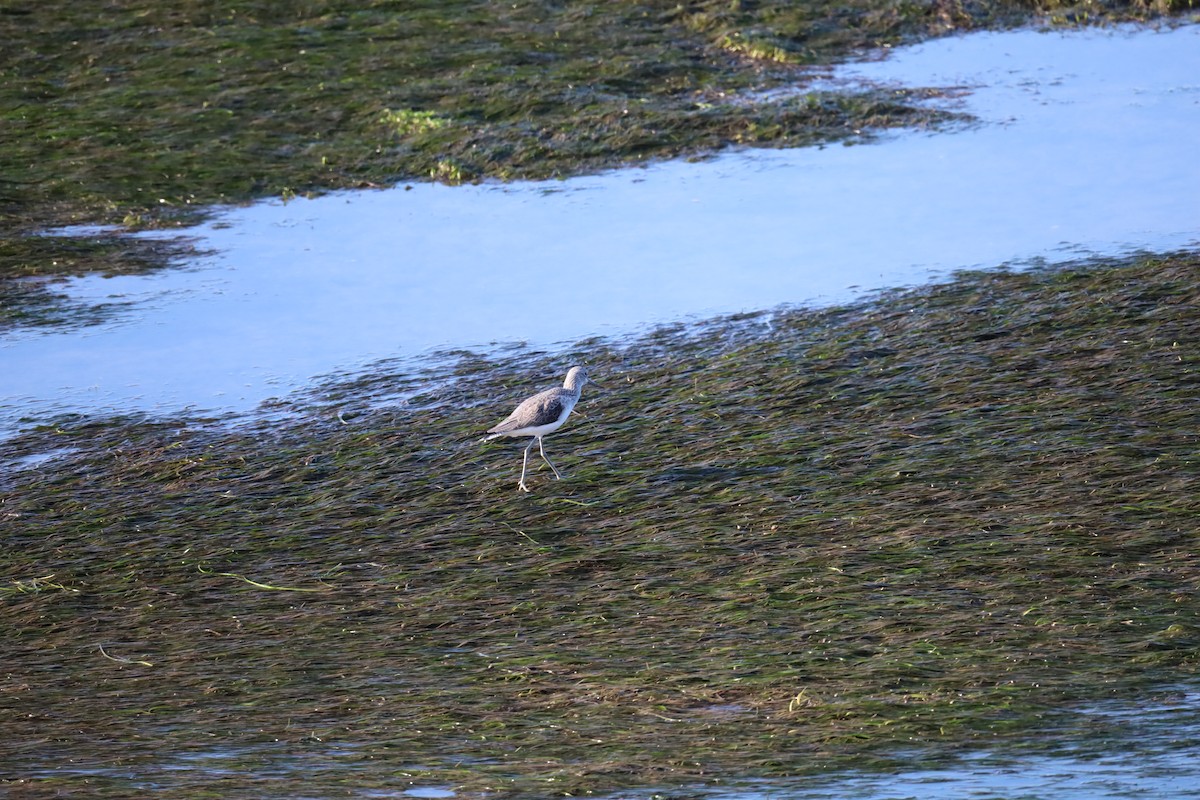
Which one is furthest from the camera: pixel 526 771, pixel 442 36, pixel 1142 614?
pixel 442 36

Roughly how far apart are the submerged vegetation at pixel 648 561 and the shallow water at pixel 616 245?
2.17 feet

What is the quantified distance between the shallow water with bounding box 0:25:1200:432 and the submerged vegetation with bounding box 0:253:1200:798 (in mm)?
661

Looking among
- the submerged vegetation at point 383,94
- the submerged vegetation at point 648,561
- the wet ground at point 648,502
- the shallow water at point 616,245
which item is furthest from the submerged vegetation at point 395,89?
the submerged vegetation at point 648,561

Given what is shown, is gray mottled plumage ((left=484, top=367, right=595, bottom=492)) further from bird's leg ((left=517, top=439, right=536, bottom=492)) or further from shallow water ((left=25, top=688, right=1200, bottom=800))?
shallow water ((left=25, top=688, right=1200, bottom=800))

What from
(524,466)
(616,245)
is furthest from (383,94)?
(524,466)

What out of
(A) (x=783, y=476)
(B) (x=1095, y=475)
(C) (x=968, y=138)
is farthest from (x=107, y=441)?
(C) (x=968, y=138)

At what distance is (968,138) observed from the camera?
49.1ft

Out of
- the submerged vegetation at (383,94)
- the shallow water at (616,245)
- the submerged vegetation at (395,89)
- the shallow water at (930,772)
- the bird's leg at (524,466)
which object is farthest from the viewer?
the submerged vegetation at (395,89)

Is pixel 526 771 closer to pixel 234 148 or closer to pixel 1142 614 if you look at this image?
pixel 1142 614

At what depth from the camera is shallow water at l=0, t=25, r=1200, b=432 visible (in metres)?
11.8

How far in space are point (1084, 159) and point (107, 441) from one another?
883 cm

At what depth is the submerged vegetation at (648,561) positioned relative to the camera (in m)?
6.48

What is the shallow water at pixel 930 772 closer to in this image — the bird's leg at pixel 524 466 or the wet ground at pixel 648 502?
the wet ground at pixel 648 502

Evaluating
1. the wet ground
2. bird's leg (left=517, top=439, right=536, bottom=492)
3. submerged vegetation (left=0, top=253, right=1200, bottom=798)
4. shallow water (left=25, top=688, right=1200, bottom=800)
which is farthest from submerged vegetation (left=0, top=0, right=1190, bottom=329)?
shallow water (left=25, top=688, right=1200, bottom=800)
